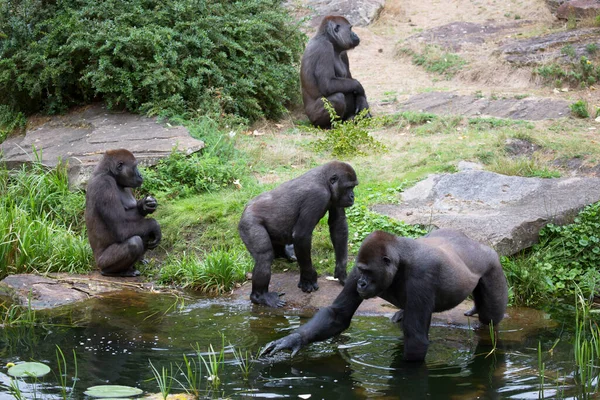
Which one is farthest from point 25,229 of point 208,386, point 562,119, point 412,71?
point 412,71

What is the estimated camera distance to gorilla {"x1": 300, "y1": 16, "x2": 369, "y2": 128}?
12062 millimetres

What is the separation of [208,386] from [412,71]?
1159 cm

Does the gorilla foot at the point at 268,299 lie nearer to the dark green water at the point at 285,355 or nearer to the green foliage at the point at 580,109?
the dark green water at the point at 285,355

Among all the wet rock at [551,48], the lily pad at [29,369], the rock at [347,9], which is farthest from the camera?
the rock at [347,9]

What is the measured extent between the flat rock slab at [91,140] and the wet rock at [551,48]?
681cm

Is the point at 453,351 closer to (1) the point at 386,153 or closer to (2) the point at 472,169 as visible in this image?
(2) the point at 472,169

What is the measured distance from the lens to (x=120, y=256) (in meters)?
7.51

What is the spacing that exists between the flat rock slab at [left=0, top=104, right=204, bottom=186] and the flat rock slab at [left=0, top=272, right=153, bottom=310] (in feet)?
6.67

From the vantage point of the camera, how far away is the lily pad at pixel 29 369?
189 inches

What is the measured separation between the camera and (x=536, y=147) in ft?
31.9

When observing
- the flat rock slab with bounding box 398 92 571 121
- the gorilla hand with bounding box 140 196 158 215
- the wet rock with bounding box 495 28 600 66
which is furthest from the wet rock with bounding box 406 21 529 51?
the gorilla hand with bounding box 140 196 158 215

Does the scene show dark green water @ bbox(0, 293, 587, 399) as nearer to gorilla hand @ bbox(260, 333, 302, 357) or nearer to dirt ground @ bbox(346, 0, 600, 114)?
gorilla hand @ bbox(260, 333, 302, 357)

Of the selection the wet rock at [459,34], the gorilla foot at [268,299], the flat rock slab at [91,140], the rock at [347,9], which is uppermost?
the rock at [347,9]

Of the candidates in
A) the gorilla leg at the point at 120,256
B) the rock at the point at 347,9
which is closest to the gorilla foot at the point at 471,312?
the gorilla leg at the point at 120,256
